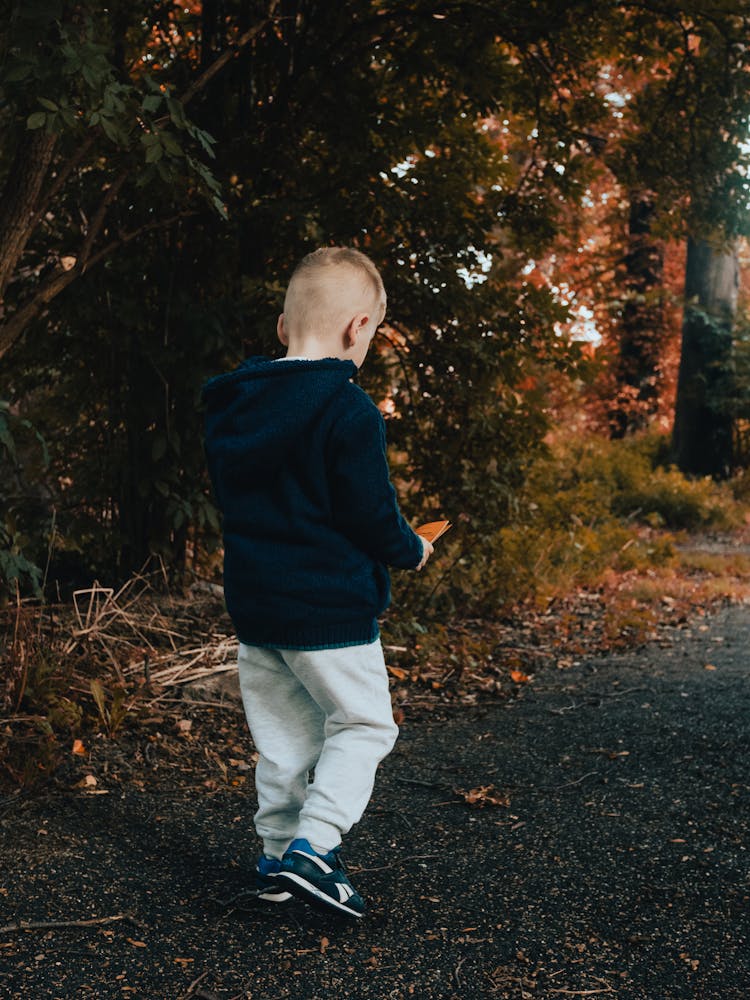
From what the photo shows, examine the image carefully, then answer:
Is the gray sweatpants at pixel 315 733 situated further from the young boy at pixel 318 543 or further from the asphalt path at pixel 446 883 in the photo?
the asphalt path at pixel 446 883

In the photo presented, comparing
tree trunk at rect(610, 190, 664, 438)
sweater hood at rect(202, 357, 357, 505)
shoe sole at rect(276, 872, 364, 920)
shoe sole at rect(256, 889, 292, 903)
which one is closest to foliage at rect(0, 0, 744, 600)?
sweater hood at rect(202, 357, 357, 505)

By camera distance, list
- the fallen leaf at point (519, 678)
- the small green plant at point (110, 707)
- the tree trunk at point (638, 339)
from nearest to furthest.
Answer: the small green plant at point (110, 707), the fallen leaf at point (519, 678), the tree trunk at point (638, 339)

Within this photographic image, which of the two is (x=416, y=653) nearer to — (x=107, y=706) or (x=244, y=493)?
(x=107, y=706)

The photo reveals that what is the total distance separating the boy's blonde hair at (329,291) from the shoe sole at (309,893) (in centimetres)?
131

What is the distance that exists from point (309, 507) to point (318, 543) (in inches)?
3.6

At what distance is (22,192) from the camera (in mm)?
3561

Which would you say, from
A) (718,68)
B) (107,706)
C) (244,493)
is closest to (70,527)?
(107,706)

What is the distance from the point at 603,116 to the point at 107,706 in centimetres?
408

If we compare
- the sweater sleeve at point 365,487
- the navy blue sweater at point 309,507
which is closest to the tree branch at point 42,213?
the navy blue sweater at point 309,507

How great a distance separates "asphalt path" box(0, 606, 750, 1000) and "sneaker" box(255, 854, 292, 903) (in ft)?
0.16

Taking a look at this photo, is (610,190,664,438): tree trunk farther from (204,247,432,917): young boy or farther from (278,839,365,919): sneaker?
(278,839,365,919): sneaker

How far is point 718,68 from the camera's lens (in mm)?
5258

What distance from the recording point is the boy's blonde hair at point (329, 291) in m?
2.55

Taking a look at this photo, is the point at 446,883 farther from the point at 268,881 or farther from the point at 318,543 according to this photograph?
the point at 318,543
